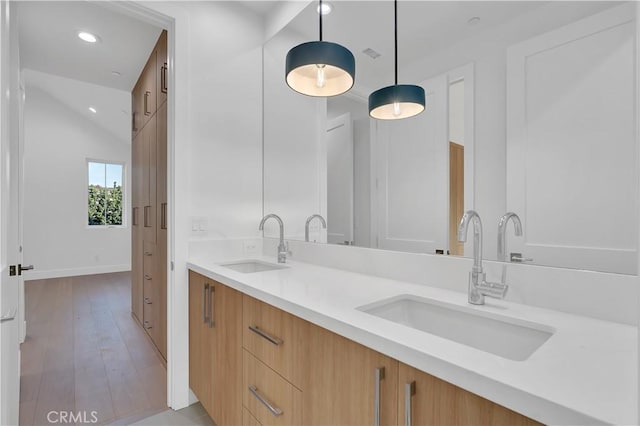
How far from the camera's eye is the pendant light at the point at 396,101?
52.8 inches

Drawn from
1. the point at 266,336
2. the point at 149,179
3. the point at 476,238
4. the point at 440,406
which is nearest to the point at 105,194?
the point at 149,179

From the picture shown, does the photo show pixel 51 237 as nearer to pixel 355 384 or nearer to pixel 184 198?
pixel 184 198

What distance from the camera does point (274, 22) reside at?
2.23 m

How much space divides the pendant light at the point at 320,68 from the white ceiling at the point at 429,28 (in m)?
0.22

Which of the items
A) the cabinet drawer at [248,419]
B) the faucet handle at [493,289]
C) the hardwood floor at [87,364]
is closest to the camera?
the faucet handle at [493,289]

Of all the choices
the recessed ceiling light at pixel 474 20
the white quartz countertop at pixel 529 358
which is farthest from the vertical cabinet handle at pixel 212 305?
the recessed ceiling light at pixel 474 20

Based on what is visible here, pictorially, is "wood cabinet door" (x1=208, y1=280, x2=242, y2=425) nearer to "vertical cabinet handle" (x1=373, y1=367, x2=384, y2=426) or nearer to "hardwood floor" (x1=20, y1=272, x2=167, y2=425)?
"hardwood floor" (x1=20, y1=272, x2=167, y2=425)

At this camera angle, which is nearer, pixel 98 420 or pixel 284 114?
pixel 98 420

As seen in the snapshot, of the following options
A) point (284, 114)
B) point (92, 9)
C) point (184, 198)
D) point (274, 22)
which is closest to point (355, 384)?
point (184, 198)

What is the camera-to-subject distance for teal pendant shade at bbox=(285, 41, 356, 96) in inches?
45.4

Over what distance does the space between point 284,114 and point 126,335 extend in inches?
101

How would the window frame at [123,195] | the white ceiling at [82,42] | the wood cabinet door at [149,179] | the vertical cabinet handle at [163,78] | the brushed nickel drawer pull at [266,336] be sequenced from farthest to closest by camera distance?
1. the window frame at [123,195]
2. the wood cabinet door at [149,179]
3. the vertical cabinet handle at [163,78]
4. the white ceiling at [82,42]
5. the brushed nickel drawer pull at [266,336]

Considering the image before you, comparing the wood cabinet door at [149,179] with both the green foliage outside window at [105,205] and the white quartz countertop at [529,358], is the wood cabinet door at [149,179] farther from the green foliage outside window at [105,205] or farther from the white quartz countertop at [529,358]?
the green foliage outside window at [105,205]

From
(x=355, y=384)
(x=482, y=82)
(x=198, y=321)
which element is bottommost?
(x=198, y=321)
